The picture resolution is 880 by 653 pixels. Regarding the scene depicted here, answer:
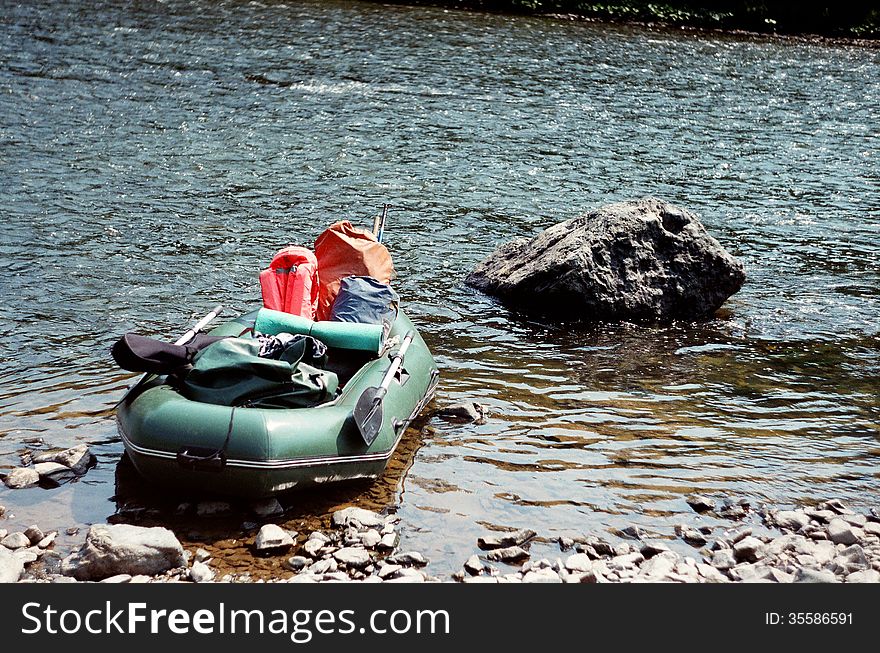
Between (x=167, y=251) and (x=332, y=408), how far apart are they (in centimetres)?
598

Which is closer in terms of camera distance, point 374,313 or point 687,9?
point 374,313

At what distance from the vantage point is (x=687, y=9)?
112 feet

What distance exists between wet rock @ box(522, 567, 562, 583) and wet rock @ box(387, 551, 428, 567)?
0.65 m

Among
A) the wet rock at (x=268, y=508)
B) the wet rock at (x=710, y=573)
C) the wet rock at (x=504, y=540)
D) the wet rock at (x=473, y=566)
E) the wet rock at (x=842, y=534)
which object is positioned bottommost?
the wet rock at (x=268, y=508)

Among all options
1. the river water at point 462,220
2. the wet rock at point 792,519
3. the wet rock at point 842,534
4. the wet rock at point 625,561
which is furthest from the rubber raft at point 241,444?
the wet rock at point 842,534

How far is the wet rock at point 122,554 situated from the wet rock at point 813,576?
11.7 feet

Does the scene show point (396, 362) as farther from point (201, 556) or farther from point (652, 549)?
point (652, 549)

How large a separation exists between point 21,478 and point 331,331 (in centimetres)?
243

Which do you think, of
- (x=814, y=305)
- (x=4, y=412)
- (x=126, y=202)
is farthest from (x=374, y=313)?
(x=126, y=202)

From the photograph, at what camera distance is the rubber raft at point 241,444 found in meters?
6.49

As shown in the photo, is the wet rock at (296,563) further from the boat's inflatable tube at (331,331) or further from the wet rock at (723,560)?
the wet rock at (723,560)

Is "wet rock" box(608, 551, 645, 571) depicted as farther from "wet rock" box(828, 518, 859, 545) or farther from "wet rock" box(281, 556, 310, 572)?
"wet rock" box(281, 556, 310, 572)

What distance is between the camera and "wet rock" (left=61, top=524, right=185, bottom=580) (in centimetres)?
590
